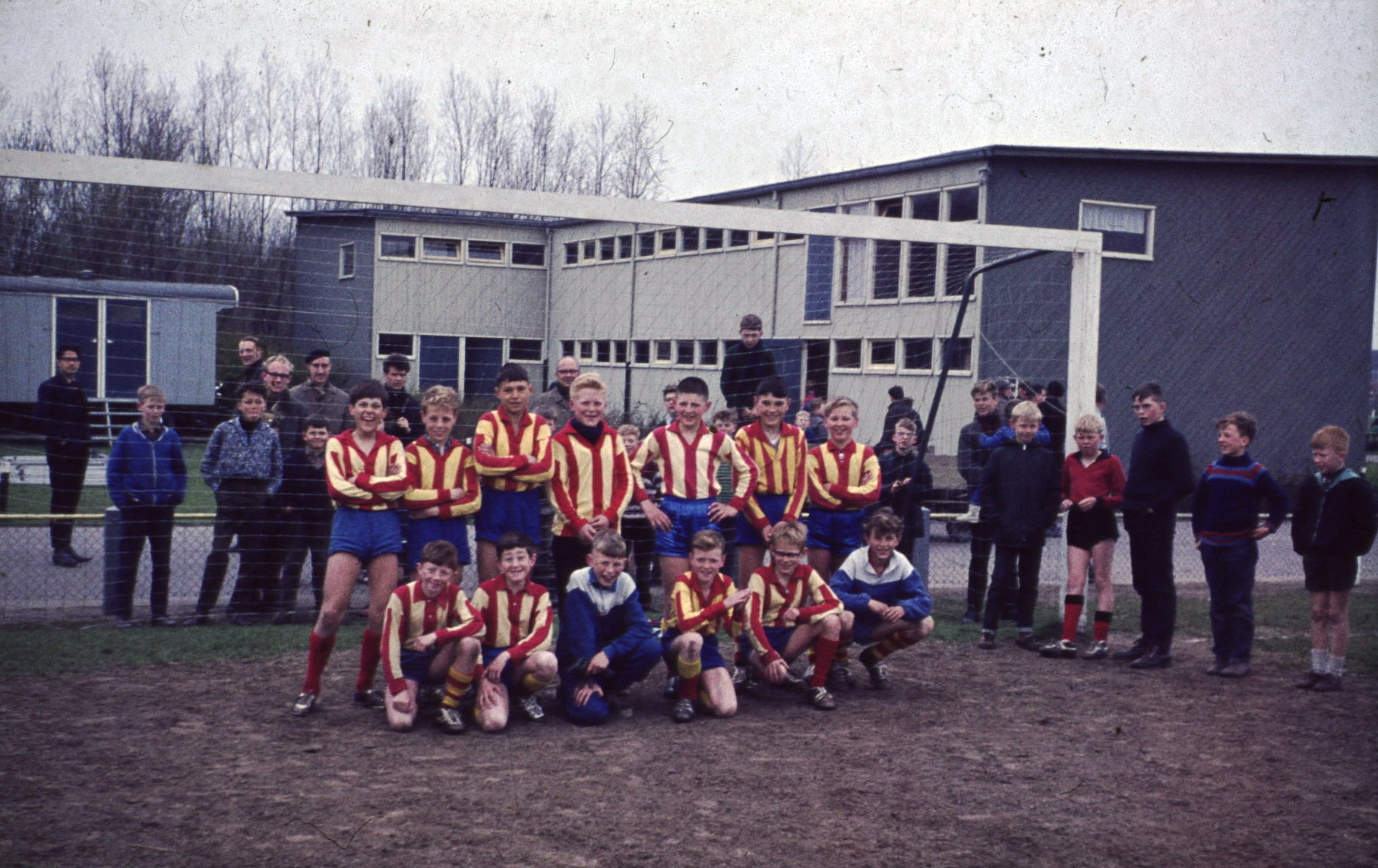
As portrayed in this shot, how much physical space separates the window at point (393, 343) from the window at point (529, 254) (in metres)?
0.97

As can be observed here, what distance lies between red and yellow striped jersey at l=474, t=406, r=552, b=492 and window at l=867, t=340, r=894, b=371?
3886 mm

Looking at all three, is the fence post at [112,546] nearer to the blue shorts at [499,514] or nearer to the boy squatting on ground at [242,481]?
the boy squatting on ground at [242,481]

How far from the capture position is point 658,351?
8734 mm

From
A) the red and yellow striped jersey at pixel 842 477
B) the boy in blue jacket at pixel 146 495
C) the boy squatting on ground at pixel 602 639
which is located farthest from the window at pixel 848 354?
the boy in blue jacket at pixel 146 495

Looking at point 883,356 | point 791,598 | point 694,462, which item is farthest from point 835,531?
point 883,356

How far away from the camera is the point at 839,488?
6652 millimetres

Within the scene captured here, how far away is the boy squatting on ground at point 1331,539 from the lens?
6.24 m

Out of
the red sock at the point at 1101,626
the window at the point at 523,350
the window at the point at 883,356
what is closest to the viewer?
the red sock at the point at 1101,626

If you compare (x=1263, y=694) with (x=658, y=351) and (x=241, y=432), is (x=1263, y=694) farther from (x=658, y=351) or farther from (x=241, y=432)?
(x=241, y=432)

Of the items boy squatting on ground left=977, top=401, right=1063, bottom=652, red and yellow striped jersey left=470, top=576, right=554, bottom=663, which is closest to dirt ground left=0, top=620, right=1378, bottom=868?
red and yellow striped jersey left=470, top=576, right=554, bottom=663

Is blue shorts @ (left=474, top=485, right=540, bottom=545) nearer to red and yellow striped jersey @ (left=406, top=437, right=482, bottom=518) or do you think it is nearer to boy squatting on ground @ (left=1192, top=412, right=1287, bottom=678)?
red and yellow striped jersey @ (left=406, top=437, right=482, bottom=518)

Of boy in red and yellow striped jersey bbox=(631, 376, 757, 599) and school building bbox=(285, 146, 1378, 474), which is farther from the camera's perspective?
school building bbox=(285, 146, 1378, 474)

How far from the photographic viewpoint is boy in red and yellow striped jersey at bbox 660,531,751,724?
562cm

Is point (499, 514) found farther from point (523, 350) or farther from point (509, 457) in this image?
point (523, 350)
